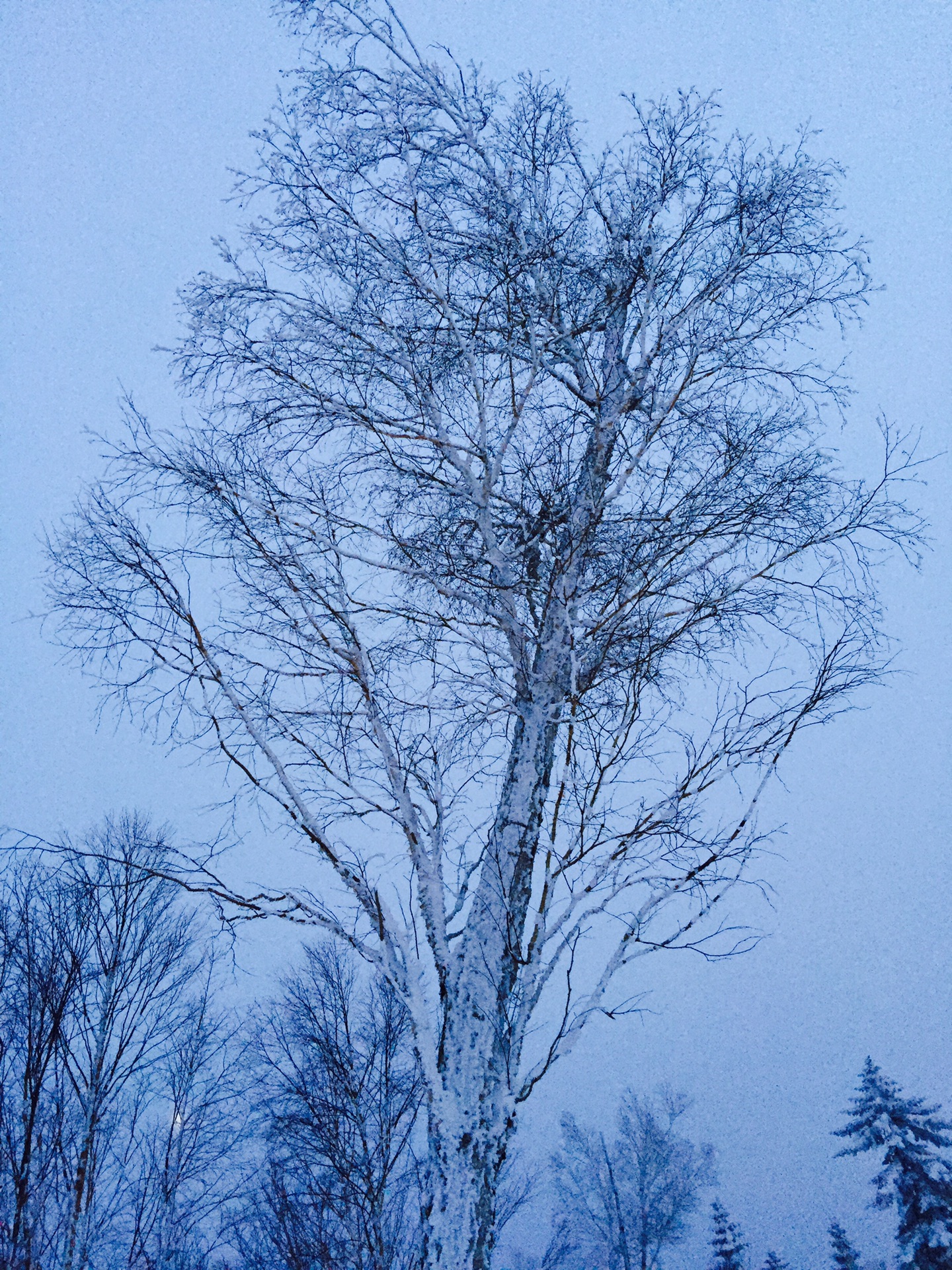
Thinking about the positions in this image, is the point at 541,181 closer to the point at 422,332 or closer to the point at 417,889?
the point at 422,332

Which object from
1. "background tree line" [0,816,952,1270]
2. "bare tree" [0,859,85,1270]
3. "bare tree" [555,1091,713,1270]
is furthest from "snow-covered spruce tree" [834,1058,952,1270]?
"bare tree" [0,859,85,1270]

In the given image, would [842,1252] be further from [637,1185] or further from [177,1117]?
[177,1117]

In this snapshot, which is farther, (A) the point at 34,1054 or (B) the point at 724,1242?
(B) the point at 724,1242

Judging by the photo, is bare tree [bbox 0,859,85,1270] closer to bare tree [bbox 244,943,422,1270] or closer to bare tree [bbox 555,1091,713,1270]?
bare tree [bbox 244,943,422,1270]

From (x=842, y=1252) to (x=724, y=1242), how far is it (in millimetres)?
4905

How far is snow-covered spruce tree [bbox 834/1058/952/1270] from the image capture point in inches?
878

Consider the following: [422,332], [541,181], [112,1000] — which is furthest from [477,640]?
[112,1000]

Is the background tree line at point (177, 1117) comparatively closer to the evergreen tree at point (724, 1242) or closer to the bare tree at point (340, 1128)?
the bare tree at point (340, 1128)

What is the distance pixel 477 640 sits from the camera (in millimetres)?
3660

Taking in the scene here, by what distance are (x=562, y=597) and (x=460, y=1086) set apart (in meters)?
2.07

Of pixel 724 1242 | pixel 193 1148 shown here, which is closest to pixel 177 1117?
pixel 193 1148

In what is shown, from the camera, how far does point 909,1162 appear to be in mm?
23422

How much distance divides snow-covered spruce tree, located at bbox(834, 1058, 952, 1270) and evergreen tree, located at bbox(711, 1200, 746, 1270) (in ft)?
30.7

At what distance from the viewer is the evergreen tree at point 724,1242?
98.2ft
